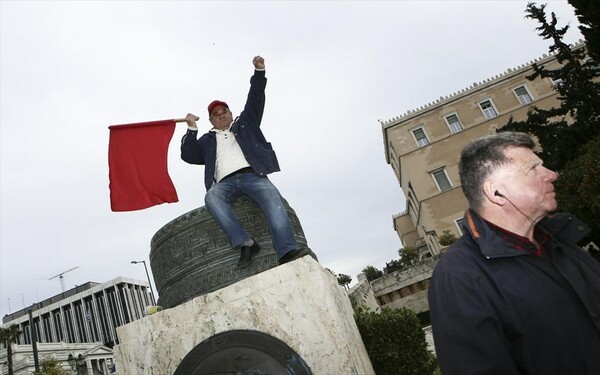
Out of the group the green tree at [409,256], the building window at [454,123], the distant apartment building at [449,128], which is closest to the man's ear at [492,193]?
the distant apartment building at [449,128]

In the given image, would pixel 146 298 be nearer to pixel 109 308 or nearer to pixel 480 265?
pixel 109 308

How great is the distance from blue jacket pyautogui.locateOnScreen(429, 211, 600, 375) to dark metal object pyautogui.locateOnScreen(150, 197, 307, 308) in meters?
1.65

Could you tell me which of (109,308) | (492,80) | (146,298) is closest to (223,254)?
(492,80)

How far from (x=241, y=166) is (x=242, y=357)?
4.97ft

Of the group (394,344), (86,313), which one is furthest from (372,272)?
(86,313)

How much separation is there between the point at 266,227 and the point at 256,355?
0.99m

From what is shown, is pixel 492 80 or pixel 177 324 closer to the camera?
pixel 177 324

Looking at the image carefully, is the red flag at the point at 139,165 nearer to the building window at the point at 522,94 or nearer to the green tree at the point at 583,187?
the green tree at the point at 583,187

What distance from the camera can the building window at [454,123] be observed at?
103 ft

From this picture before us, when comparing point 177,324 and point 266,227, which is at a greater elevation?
point 266,227

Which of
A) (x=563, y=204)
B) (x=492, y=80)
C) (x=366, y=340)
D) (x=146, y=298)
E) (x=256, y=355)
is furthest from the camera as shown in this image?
(x=146, y=298)

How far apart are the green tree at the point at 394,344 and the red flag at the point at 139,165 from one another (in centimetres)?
264

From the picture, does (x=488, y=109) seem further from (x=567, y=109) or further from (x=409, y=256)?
(x=567, y=109)

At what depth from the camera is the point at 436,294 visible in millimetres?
1551
